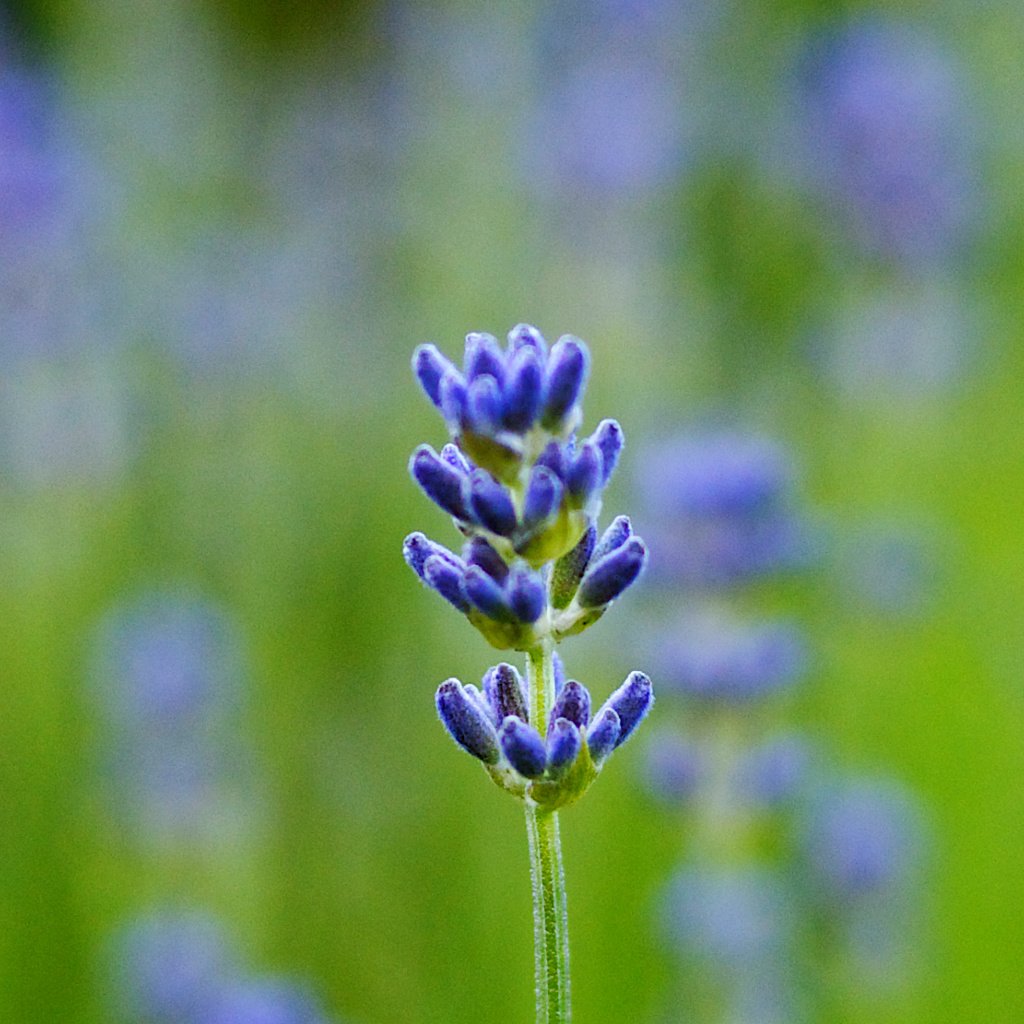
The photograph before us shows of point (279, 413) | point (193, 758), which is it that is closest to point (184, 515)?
point (279, 413)

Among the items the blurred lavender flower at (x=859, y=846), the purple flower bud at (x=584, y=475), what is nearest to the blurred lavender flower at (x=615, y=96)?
the blurred lavender flower at (x=859, y=846)

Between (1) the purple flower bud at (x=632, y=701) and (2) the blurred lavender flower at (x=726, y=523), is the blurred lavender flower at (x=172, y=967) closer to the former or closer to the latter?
(2) the blurred lavender flower at (x=726, y=523)

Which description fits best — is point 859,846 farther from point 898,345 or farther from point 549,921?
point 549,921

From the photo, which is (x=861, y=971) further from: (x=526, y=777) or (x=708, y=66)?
(x=708, y=66)

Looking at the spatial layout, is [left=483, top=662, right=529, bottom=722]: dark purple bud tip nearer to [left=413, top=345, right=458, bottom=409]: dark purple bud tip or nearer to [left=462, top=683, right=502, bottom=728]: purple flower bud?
[left=462, top=683, right=502, bottom=728]: purple flower bud

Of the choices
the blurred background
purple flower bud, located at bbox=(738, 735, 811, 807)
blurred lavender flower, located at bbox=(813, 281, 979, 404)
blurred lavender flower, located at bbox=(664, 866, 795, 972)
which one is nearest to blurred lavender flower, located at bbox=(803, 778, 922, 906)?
the blurred background

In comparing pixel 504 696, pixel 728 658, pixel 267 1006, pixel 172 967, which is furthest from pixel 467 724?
pixel 172 967
